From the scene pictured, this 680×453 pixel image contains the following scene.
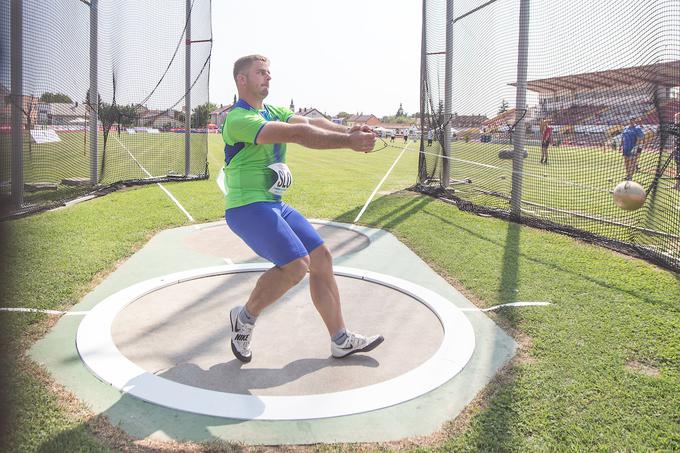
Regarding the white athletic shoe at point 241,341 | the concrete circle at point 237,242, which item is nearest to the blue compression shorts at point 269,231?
the white athletic shoe at point 241,341

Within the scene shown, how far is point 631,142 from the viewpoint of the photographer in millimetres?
9938

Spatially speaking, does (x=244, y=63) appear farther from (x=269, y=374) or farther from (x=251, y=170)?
(x=269, y=374)

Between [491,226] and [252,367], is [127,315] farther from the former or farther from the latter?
[491,226]

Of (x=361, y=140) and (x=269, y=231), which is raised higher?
(x=361, y=140)

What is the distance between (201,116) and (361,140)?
1311 centimetres

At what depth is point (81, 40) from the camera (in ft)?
35.2

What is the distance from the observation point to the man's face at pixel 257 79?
3574mm

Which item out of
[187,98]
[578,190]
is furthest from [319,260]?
[187,98]

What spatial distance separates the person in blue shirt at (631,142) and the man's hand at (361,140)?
702 cm

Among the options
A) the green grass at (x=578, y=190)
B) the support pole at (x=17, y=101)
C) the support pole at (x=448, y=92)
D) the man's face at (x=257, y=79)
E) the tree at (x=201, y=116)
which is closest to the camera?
the man's face at (x=257, y=79)

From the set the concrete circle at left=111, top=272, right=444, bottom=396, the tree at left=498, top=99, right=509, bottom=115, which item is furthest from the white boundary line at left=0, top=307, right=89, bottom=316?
the tree at left=498, top=99, right=509, bottom=115

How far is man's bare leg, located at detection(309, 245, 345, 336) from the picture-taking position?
3752 millimetres

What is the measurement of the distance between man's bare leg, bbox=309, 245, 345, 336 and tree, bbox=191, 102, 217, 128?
39.3 ft

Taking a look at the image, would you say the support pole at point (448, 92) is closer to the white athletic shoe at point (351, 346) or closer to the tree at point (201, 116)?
the tree at point (201, 116)
